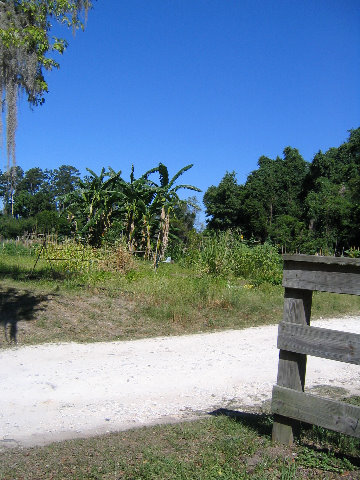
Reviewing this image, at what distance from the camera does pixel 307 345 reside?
355 centimetres

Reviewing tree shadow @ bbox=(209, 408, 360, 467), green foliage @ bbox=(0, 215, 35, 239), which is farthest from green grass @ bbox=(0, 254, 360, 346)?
green foliage @ bbox=(0, 215, 35, 239)

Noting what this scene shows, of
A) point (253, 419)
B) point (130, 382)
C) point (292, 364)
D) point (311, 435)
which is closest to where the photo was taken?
point (292, 364)

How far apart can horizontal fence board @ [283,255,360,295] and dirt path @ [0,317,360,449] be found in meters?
2.10

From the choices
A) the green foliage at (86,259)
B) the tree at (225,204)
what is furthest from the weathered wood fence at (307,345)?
the tree at (225,204)

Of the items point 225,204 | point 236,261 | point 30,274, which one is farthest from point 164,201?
point 225,204

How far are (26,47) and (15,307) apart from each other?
4.42 meters

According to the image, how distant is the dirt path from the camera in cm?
471

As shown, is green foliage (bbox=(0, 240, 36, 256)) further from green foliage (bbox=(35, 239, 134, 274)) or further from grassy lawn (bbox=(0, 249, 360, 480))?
grassy lawn (bbox=(0, 249, 360, 480))

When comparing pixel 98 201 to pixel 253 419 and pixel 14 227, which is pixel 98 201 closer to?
pixel 253 419

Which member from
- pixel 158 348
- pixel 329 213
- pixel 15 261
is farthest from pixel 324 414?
pixel 329 213

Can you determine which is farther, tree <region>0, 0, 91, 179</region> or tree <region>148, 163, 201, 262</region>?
tree <region>148, 163, 201, 262</region>

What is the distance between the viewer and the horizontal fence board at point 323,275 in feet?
11.1

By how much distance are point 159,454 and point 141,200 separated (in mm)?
15632

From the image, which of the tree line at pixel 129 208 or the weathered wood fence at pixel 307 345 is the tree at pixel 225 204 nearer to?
the tree line at pixel 129 208
